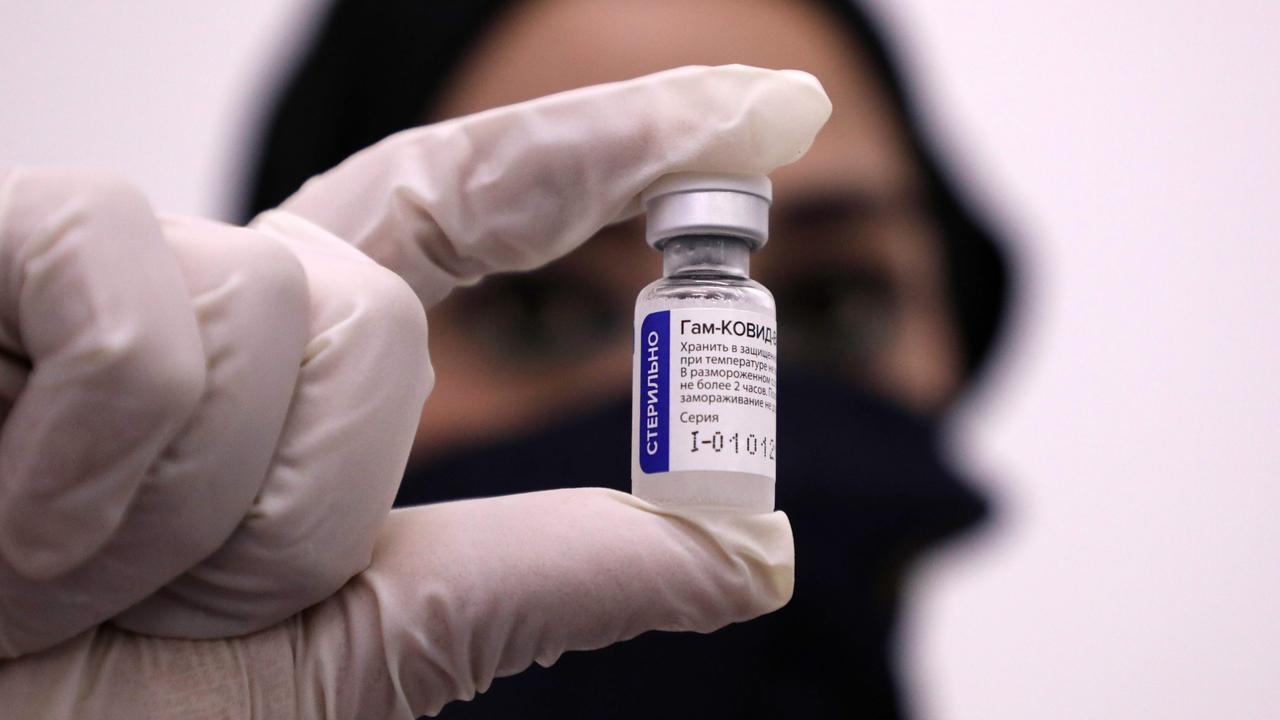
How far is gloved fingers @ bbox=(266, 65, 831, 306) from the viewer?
95 cm

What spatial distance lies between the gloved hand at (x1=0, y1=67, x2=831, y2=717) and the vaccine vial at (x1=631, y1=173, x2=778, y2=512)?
32mm

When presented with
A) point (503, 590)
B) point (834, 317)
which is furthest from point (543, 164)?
point (834, 317)

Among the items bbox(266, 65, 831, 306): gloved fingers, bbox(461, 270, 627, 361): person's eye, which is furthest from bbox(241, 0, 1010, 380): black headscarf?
bbox(266, 65, 831, 306): gloved fingers

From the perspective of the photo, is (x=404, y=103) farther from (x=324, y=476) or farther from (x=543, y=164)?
(x=324, y=476)

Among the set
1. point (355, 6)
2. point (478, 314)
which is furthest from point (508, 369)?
point (355, 6)

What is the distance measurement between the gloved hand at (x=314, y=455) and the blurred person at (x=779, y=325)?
0.76 meters

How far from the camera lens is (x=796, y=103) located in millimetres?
967

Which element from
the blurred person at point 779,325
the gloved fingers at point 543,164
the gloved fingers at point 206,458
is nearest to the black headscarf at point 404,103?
the blurred person at point 779,325

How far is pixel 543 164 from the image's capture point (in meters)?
1.00

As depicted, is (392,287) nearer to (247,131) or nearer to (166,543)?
(166,543)

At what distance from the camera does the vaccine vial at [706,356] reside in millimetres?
863

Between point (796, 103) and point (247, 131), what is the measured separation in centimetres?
139

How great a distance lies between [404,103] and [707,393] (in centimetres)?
137

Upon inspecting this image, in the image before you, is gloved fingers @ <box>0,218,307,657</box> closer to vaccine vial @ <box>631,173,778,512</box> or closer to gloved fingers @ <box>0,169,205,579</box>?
gloved fingers @ <box>0,169,205,579</box>
